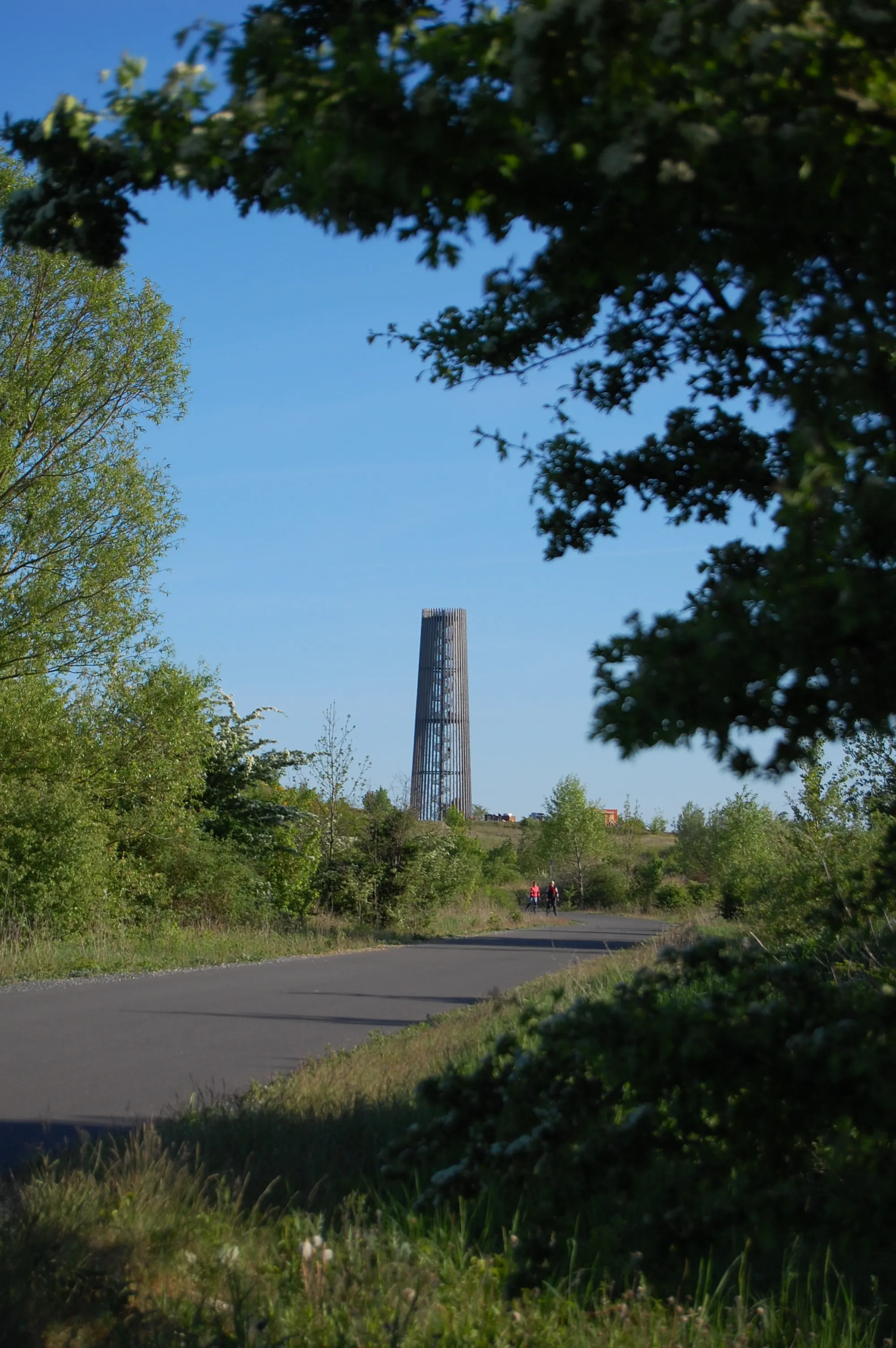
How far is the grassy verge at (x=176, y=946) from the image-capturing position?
15266mm

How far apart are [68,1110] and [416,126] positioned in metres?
6.63

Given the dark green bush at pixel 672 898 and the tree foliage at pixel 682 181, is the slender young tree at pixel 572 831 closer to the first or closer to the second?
the dark green bush at pixel 672 898

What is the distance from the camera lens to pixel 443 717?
97.5 meters

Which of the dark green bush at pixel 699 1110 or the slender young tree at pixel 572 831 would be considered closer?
the dark green bush at pixel 699 1110

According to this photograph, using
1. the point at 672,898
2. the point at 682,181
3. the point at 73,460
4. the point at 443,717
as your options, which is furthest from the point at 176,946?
the point at 443,717

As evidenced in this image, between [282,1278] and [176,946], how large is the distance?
16.6 meters

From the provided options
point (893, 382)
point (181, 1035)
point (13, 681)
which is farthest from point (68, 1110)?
point (13, 681)

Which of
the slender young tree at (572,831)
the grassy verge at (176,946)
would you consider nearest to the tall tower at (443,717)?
the slender young tree at (572,831)

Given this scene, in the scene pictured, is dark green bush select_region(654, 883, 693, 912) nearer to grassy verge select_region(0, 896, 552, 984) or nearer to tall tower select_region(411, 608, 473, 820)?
grassy verge select_region(0, 896, 552, 984)

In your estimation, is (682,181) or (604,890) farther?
(604,890)

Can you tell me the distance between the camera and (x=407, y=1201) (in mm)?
4871

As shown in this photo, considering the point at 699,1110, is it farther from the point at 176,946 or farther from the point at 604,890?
the point at 604,890

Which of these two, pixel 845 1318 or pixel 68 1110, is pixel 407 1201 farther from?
pixel 68 1110

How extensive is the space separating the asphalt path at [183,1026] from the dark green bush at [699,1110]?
366 cm
